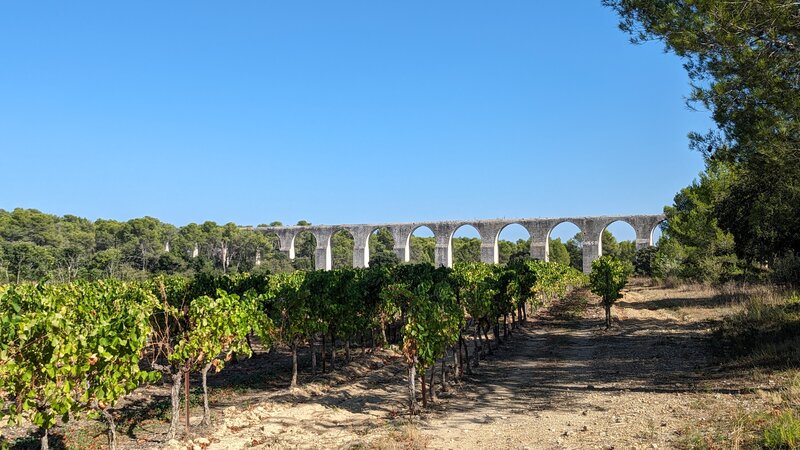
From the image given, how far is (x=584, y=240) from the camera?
61.6 metres

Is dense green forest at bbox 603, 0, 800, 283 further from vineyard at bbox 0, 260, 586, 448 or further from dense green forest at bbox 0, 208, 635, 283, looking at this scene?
dense green forest at bbox 0, 208, 635, 283

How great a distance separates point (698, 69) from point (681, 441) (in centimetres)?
638

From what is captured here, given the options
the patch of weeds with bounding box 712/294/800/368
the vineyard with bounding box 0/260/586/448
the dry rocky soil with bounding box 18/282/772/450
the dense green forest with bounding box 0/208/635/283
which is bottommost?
the dry rocky soil with bounding box 18/282/772/450

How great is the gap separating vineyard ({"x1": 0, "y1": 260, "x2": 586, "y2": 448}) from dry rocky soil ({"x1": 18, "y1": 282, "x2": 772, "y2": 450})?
25.5 inches

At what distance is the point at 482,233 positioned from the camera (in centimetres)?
6831

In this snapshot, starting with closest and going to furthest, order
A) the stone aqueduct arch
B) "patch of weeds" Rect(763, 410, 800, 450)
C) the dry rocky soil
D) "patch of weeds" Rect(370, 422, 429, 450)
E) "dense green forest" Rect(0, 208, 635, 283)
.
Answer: "patch of weeds" Rect(763, 410, 800, 450), "patch of weeds" Rect(370, 422, 429, 450), the dry rocky soil, "dense green forest" Rect(0, 208, 635, 283), the stone aqueduct arch

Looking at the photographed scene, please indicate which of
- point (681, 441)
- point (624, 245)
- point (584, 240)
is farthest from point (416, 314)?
point (624, 245)

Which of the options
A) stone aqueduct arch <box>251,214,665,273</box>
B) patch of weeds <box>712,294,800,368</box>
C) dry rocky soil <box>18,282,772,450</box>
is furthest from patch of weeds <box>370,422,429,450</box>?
stone aqueduct arch <box>251,214,665,273</box>

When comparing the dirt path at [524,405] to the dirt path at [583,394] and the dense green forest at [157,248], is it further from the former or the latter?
the dense green forest at [157,248]

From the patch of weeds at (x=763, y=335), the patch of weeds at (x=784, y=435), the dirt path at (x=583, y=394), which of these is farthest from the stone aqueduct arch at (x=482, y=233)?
the patch of weeds at (x=784, y=435)

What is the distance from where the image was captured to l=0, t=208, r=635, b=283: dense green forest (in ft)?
181

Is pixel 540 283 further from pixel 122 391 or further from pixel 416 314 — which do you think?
pixel 122 391

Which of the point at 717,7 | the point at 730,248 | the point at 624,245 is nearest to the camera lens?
the point at 717,7

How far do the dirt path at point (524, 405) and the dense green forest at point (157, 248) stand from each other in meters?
43.9
